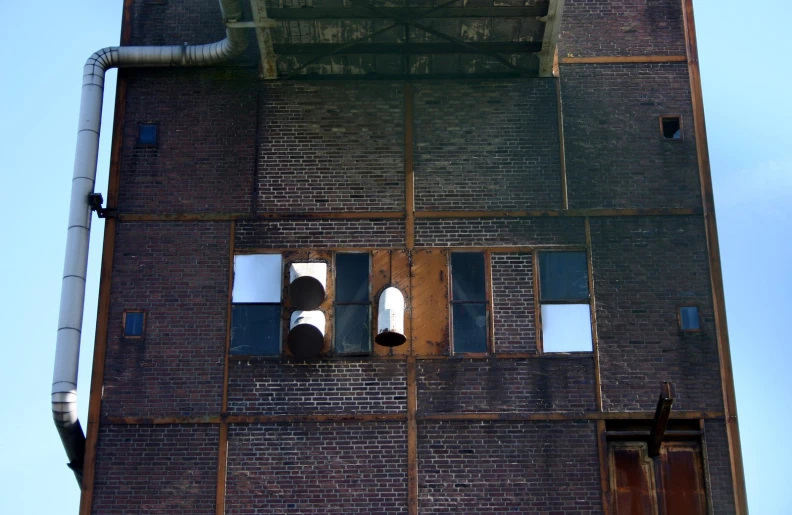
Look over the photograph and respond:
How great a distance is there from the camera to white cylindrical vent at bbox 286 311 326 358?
1995cm

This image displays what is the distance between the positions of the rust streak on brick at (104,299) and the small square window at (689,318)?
949 centimetres

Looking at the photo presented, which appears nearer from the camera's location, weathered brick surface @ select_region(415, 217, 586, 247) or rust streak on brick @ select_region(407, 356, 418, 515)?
rust streak on brick @ select_region(407, 356, 418, 515)

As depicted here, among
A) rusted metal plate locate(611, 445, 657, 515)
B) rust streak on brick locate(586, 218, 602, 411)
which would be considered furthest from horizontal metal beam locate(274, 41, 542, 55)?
rusted metal plate locate(611, 445, 657, 515)

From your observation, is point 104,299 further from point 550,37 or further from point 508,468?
point 550,37

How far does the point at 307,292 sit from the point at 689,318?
6.32m

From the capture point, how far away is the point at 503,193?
69.3 feet

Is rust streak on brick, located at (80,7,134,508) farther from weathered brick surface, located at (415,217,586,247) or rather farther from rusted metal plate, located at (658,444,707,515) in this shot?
rusted metal plate, located at (658,444,707,515)

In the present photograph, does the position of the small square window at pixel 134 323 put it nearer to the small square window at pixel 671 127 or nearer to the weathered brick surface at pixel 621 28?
the weathered brick surface at pixel 621 28

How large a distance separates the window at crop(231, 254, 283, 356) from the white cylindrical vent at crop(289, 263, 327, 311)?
0.31 meters

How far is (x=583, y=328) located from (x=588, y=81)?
4.59 metres

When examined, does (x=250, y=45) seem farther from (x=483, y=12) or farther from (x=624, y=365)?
(x=624, y=365)

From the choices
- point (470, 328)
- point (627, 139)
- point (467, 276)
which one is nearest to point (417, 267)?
point (467, 276)

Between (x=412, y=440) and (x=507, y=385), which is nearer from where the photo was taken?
(x=412, y=440)

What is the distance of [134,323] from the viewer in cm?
2041
